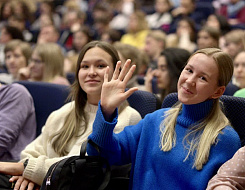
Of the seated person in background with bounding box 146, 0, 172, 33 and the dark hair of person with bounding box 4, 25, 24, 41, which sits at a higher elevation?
the seated person in background with bounding box 146, 0, 172, 33

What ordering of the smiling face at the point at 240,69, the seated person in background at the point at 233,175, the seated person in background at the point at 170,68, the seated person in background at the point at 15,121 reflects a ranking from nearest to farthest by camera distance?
the seated person in background at the point at 233,175, the seated person in background at the point at 15,121, the seated person in background at the point at 170,68, the smiling face at the point at 240,69

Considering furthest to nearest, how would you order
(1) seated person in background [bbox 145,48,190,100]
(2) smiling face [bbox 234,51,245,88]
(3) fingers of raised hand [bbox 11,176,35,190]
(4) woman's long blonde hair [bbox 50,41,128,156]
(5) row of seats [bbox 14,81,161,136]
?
(2) smiling face [bbox 234,51,245,88] < (1) seated person in background [bbox 145,48,190,100] < (5) row of seats [bbox 14,81,161,136] < (4) woman's long blonde hair [bbox 50,41,128,156] < (3) fingers of raised hand [bbox 11,176,35,190]

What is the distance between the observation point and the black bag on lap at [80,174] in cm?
169

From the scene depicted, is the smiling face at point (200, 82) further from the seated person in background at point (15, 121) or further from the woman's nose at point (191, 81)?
the seated person in background at point (15, 121)

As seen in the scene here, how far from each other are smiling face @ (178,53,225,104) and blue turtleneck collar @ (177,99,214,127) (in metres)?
0.02

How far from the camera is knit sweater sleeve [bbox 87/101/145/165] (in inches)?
67.0

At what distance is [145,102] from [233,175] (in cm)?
78

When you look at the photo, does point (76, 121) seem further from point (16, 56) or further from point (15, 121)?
point (16, 56)

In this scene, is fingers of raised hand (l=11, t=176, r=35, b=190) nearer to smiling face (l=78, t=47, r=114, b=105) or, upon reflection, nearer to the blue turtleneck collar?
smiling face (l=78, t=47, r=114, b=105)

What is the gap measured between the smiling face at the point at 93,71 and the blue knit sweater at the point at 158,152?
0.33m

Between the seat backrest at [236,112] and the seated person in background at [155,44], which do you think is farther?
the seated person in background at [155,44]

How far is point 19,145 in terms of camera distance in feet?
8.09

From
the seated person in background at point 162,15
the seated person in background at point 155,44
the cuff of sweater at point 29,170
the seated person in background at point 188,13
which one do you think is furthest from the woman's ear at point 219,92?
the seated person in background at point 162,15

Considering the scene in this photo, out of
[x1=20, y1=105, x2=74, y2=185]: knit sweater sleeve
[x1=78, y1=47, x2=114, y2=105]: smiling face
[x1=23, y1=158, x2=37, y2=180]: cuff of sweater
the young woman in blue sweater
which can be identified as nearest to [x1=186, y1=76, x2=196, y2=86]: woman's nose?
the young woman in blue sweater
